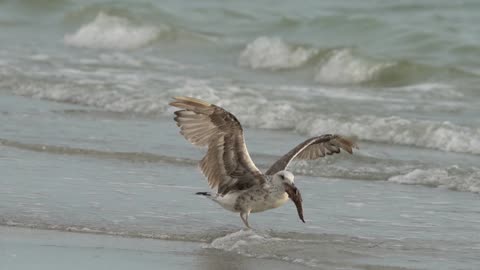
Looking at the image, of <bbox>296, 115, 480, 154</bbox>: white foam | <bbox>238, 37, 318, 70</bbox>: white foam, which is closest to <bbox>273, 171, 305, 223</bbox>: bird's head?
<bbox>296, 115, 480, 154</bbox>: white foam

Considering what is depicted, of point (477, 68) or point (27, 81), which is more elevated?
point (477, 68)

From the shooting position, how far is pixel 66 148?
10.9m

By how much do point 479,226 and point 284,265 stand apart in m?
1.82

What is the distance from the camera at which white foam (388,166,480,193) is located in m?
10.0

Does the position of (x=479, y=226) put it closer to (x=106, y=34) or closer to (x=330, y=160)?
(x=330, y=160)

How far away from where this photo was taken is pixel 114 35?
2173 cm

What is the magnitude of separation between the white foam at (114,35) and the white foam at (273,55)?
8.19 feet

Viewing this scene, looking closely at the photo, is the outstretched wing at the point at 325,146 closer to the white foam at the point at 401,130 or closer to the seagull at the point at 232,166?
the seagull at the point at 232,166

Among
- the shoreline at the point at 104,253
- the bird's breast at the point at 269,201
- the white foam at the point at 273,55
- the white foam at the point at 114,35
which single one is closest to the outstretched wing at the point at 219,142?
the bird's breast at the point at 269,201

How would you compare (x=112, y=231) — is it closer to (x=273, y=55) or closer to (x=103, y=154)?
(x=103, y=154)

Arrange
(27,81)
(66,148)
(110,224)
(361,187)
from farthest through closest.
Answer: (27,81) → (66,148) → (361,187) → (110,224)

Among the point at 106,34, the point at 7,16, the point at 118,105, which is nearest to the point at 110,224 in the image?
the point at 118,105

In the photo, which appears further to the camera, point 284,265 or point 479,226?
point 479,226

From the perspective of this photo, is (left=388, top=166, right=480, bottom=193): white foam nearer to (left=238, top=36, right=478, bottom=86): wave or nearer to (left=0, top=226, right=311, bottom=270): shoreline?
(left=0, top=226, right=311, bottom=270): shoreline
